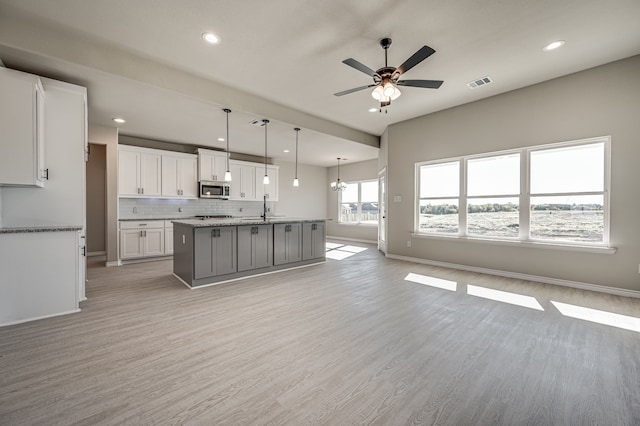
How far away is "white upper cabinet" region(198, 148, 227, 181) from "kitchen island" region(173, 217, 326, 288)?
2480 mm

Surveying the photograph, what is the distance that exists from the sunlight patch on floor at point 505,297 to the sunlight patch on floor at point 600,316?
0.78 feet

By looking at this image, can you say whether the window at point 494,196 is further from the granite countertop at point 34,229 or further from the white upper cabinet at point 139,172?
the white upper cabinet at point 139,172

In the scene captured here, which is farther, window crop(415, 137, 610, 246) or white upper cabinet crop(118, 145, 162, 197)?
white upper cabinet crop(118, 145, 162, 197)

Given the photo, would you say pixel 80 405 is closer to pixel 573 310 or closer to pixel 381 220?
pixel 573 310

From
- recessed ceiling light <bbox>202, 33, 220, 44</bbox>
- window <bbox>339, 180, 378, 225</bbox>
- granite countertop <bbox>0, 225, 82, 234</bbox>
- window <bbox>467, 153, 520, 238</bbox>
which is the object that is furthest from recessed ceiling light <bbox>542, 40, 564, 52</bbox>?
granite countertop <bbox>0, 225, 82, 234</bbox>

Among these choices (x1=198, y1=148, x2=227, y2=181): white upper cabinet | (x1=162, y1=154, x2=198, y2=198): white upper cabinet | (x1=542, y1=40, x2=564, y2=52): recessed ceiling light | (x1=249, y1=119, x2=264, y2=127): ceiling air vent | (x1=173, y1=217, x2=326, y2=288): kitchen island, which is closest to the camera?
(x1=542, y1=40, x2=564, y2=52): recessed ceiling light

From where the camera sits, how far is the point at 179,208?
677 cm

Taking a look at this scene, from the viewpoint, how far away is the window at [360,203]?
29.3 ft

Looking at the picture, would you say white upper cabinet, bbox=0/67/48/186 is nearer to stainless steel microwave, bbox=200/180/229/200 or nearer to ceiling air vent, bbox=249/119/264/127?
ceiling air vent, bbox=249/119/264/127

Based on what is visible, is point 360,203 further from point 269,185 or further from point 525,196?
point 525,196

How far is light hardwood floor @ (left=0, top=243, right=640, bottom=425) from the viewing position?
1.51 m

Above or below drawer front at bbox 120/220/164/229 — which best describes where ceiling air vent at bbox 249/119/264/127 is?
above

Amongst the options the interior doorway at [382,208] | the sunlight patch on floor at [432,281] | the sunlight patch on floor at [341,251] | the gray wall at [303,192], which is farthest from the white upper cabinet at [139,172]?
the sunlight patch on floor at [432,281]

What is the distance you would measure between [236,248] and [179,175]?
11.0 ft
